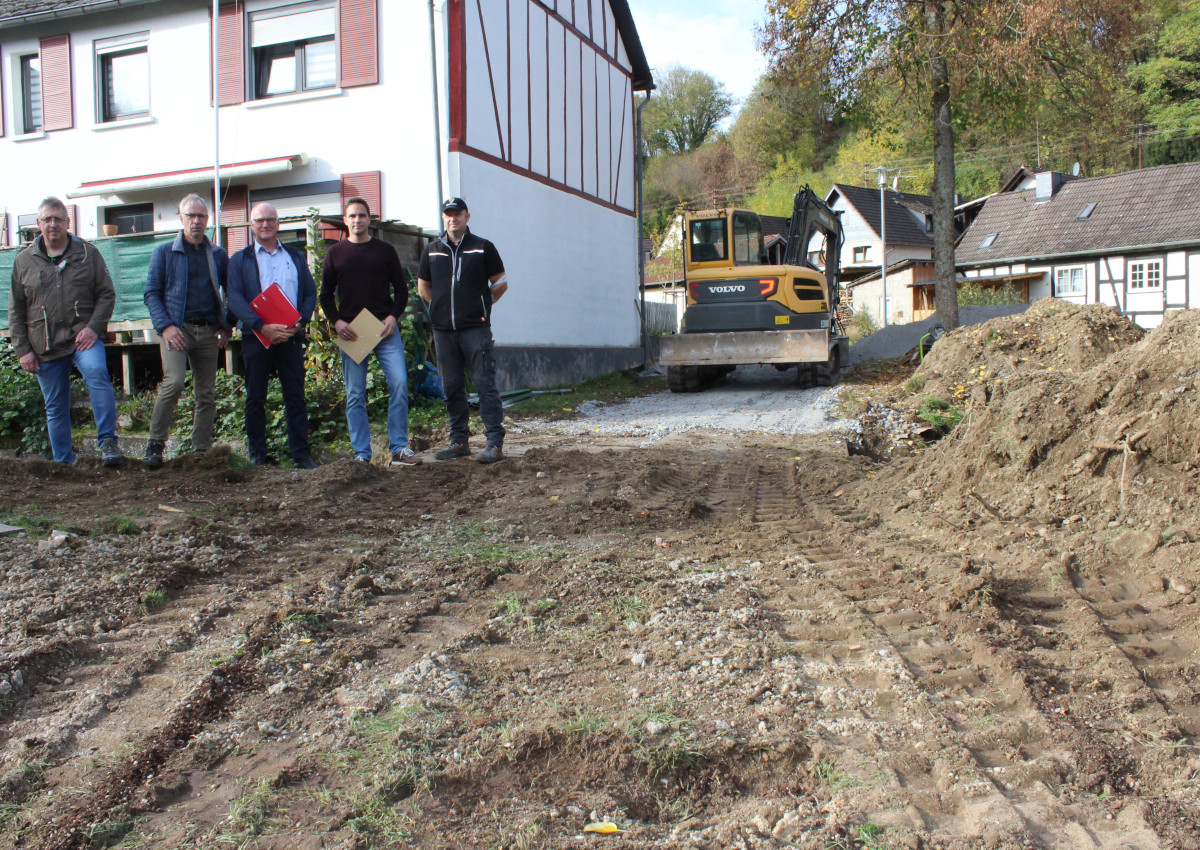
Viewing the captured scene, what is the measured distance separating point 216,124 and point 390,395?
26.2 ft

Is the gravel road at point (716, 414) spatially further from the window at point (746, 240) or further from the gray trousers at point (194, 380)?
the gray trousers at point (194, 380)

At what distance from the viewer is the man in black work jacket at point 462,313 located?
682cm

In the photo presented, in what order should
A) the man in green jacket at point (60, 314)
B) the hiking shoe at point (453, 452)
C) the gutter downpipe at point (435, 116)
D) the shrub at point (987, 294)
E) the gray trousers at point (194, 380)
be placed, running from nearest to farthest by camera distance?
the man in green jacket at point (60, 314) → the gray trousers at point (194, 380) → the hiking shoe at point (453, 452) → the gutter downpipe at point (435, 116) → the shrub at point (987, 294)

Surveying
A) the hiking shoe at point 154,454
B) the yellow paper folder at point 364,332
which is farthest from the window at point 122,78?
the yellow paper folder at point 364,332

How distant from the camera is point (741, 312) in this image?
14.2m

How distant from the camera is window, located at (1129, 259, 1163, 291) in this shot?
34406 mm

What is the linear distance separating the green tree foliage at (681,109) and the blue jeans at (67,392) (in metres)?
67.1

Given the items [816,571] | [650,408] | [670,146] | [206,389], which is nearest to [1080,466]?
[816,571]

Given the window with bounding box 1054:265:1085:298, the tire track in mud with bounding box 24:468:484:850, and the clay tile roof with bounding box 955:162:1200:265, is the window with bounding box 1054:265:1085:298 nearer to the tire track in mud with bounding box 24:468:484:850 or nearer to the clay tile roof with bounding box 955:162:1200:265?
the clay tile roof with bounding box 955:162:1200:265

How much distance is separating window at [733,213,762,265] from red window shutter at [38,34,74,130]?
1119cm

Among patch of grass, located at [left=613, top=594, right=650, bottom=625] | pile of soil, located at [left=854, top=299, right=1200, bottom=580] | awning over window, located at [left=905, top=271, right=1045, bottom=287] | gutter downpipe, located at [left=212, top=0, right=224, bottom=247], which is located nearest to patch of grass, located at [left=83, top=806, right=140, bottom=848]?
patch of grass, located at [left=613, top=594, right=650, bottom=625]

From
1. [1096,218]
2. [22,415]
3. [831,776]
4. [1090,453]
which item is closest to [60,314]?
[22,415]

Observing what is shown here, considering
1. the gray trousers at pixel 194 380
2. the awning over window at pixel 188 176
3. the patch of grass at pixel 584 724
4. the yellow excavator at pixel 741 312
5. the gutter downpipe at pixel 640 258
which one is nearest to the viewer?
the patch of grass at pixel 584 724

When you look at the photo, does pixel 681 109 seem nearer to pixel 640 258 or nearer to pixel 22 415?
pixel 640 258
